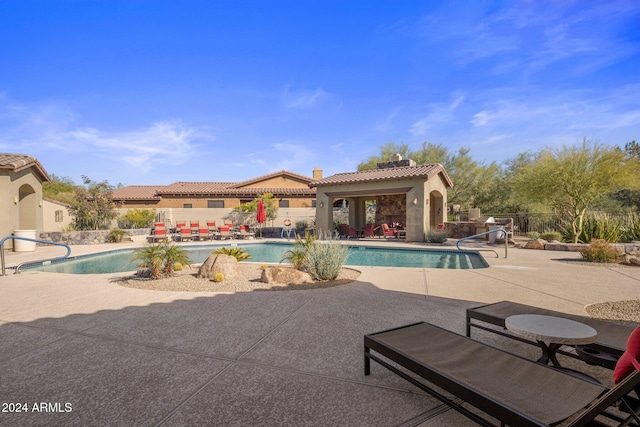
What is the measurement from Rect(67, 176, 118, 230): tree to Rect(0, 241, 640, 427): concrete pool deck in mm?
13878

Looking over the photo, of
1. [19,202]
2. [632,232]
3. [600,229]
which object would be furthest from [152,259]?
[632,232]

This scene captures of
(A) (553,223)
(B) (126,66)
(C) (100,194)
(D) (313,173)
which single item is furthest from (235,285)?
(D) (313,173)

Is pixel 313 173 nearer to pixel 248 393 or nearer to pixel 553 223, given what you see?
pixel 553 223

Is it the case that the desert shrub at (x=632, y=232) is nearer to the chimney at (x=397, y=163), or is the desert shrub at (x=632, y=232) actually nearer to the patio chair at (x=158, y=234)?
the chimney at (x=397, y=163)

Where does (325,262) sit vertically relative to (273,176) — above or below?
below

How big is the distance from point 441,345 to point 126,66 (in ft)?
56.3

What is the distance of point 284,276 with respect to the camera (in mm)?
6988

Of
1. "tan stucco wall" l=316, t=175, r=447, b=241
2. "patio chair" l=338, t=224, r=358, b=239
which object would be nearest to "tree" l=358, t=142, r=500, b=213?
"tan stucco wall" l=316, t=175, r=447, b=241

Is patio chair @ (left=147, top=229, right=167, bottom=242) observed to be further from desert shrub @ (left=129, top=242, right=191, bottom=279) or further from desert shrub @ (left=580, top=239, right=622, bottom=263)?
desert shrub @ (left=580, top=239, right=622, bottom=263)

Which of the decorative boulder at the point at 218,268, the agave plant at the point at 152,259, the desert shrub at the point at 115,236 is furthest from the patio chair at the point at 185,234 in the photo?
the decorative boulder at the point at 218,268

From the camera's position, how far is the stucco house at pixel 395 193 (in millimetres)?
16547

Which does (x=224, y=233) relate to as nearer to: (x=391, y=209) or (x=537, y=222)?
(x=391, y=209)

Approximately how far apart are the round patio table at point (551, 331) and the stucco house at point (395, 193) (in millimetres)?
13747

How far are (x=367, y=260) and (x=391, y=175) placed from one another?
7147 mm
